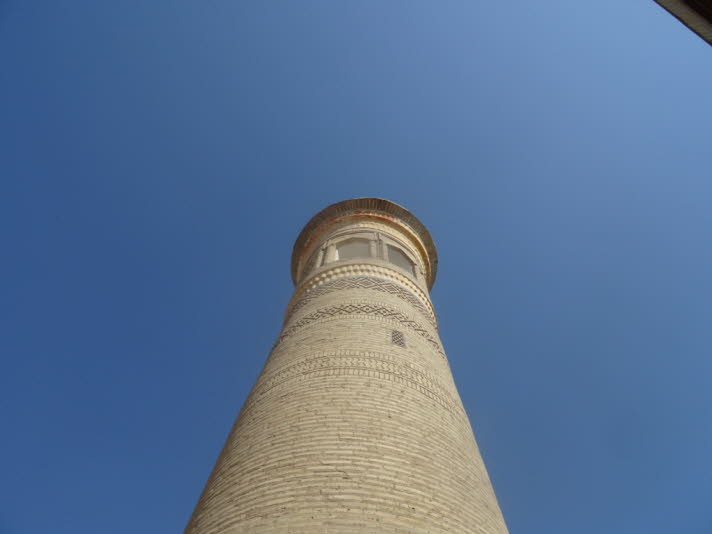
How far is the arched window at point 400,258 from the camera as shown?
7023 millimetres

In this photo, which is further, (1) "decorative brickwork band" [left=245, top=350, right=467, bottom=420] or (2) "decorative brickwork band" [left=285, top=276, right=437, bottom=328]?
(2) "decorative brickwork band" [left=285, top=276, right=437, bottom=328]

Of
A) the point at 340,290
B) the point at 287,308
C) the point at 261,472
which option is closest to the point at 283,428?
the point at 261,472

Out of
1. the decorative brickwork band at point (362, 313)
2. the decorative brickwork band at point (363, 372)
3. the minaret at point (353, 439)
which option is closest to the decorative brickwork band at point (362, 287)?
the minaret at point (353, 439)

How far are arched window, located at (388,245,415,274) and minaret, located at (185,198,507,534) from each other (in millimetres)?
1552

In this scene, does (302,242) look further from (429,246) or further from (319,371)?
(319,371)

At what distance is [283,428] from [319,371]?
62 cm

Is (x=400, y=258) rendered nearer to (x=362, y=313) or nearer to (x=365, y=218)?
(x=365, y=218)

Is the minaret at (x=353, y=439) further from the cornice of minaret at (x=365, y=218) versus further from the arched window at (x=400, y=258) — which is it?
the cornice of minaret at (x=365, y=218)

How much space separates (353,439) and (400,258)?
4.30 m

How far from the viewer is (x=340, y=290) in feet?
17.7

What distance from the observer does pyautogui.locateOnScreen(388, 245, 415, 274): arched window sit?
23.0ft

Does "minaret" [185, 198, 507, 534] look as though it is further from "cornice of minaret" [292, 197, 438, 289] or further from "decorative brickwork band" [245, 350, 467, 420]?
"cornice of minaret" [292, 197, 438, 289]

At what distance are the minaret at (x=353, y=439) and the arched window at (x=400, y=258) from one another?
5.09ft

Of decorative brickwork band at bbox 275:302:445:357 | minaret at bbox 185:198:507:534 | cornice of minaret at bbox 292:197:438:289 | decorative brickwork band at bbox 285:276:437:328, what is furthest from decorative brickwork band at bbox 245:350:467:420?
cornice of minaret at bbox 292:197:438:289
